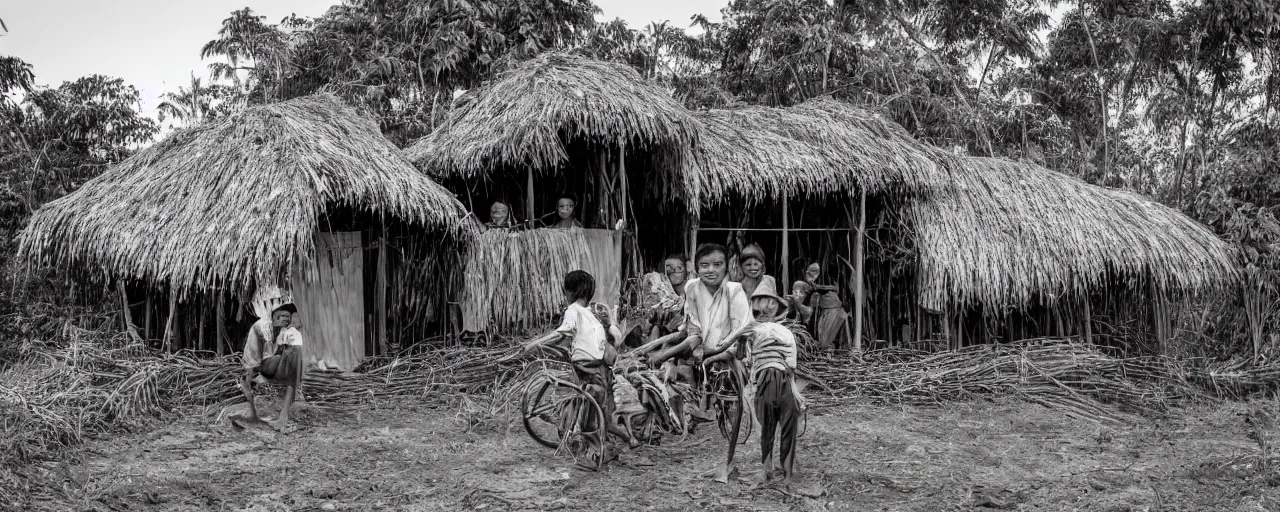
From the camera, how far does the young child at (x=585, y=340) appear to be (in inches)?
212

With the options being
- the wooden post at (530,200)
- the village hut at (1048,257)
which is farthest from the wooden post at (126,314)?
the village hut at (1048,257)

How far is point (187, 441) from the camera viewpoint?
6324 mm

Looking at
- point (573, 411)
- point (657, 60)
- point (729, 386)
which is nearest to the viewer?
point (573, 411)

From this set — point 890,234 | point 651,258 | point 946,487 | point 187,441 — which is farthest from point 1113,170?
point 187,441

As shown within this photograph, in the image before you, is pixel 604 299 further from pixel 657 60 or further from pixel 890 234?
pixel 657 60

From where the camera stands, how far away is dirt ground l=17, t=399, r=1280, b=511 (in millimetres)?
5148

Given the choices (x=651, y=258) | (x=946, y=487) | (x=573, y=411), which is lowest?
(x=946, y=487)

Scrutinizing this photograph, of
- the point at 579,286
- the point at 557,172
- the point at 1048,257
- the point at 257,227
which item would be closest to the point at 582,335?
the point at 579,286

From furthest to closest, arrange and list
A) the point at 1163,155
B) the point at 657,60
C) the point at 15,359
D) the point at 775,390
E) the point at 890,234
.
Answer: the point at 1163,155 → the point at 657,60 → the point at 890,234 → the point at 15,359 → the point at 775,390

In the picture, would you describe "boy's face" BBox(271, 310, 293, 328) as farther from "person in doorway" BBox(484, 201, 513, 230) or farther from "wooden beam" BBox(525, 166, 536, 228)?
"wooden beam" BBox(525, 166, 536, 228)

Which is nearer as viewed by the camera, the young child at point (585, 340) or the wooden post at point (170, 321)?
the young child at point (585, 340)

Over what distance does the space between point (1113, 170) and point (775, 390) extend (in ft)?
51.2

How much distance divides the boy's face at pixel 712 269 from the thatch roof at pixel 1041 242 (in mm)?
4477

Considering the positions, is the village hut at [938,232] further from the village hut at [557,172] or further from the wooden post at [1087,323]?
the village hut at [557,172]
